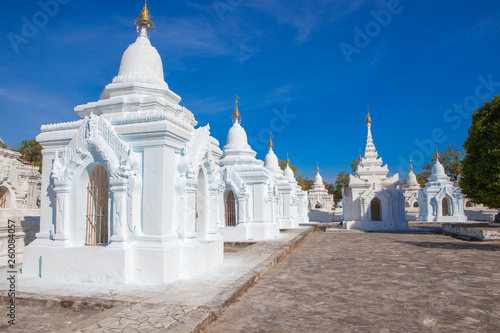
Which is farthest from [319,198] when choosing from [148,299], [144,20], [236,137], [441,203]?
[148,299]

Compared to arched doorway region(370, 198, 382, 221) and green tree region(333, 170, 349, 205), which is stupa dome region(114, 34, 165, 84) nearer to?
arched doorway region(370, 198, 382, 221)

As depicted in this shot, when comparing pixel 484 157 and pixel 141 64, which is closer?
pixel 141 64

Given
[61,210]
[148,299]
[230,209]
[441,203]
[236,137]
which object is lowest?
[148,299]

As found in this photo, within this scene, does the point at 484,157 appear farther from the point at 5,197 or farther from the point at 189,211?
the point at 5,197

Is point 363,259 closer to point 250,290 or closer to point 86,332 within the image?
point 250,290

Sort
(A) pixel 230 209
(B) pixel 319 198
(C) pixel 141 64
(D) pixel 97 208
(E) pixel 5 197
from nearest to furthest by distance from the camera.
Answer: (D) pixel 97 208
(C) pixel 141 64
(A) pixel 230 209
(E) pixel 5 197
(B) pixel 319 198

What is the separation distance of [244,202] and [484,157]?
12.8 m

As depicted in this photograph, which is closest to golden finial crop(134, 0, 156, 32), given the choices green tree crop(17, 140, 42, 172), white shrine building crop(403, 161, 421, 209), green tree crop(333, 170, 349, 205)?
green tree crop(17, 140, 42, 172)

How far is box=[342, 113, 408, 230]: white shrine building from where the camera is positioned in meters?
23.5

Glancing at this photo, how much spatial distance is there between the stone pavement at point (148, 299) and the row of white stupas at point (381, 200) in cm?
1780

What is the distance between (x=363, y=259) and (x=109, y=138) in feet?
24.8

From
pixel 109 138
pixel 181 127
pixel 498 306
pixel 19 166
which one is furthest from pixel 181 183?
pixel 19 166

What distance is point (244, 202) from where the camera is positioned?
1449 cm

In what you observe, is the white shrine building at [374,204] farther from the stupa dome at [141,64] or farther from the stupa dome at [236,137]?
the stupa dome at [141,64]
